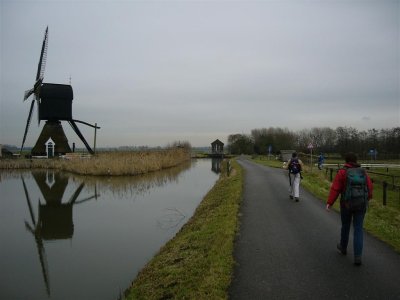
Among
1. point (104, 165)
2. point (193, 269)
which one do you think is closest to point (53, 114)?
point (104, 165)

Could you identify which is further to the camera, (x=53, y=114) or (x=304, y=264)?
(x=53, y=114)

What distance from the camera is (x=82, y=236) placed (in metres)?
10.7

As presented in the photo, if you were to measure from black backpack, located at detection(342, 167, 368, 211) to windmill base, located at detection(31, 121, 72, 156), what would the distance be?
43.0 metres

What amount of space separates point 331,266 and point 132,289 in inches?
136

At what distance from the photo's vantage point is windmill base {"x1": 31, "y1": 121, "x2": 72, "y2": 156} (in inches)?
1704

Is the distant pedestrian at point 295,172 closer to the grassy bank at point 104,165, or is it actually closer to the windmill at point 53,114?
the grassy bank at point 104,165

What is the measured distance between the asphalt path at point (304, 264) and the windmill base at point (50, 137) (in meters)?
39.3

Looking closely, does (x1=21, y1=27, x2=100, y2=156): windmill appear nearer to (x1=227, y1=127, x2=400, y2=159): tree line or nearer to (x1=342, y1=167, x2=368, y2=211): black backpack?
(x1=227, y1=127, x2=400, y2=159): tree line

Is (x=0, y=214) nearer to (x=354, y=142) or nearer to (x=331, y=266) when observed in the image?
(x=331, y=266)

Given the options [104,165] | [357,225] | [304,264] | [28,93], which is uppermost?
[28,93]

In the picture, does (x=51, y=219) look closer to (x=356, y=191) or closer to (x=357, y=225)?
(x=357, y=225)

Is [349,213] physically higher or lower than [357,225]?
higher

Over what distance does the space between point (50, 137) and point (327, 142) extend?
210ft

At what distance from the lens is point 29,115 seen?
48000 mm
